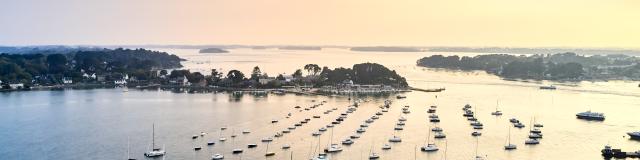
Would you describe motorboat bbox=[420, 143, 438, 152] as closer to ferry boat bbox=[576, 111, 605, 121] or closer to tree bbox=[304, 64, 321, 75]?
ferry boat bbox=[576, 111, 605, 121]

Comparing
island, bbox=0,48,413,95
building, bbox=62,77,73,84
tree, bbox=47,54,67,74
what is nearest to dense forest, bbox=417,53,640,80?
island, bbox=0,48,413,95

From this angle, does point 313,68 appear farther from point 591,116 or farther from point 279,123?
point 591,116

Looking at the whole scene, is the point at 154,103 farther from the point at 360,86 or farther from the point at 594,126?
the point at 594,126

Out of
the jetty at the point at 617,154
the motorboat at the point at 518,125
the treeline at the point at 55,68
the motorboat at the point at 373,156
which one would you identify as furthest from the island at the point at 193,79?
the jetty at the point at 617,154

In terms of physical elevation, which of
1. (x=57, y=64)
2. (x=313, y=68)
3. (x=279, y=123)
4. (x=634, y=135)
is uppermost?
(x=313, y=68)

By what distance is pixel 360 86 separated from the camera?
1100 inches

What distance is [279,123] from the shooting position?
57.0 ft

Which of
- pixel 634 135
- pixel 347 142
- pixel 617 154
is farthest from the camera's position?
pixel 634 135

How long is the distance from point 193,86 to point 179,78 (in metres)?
1.93

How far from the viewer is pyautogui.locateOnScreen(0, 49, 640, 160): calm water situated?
44.8ft

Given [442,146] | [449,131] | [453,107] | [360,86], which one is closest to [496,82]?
[360,86]

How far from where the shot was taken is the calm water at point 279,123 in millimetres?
13664

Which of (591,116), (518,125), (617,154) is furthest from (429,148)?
(591,116)

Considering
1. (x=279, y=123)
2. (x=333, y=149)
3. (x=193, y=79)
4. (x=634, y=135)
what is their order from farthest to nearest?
(x=193, y=79) → (x=279, y=123) → (x=634, y=135) → (x=333, y=149)
